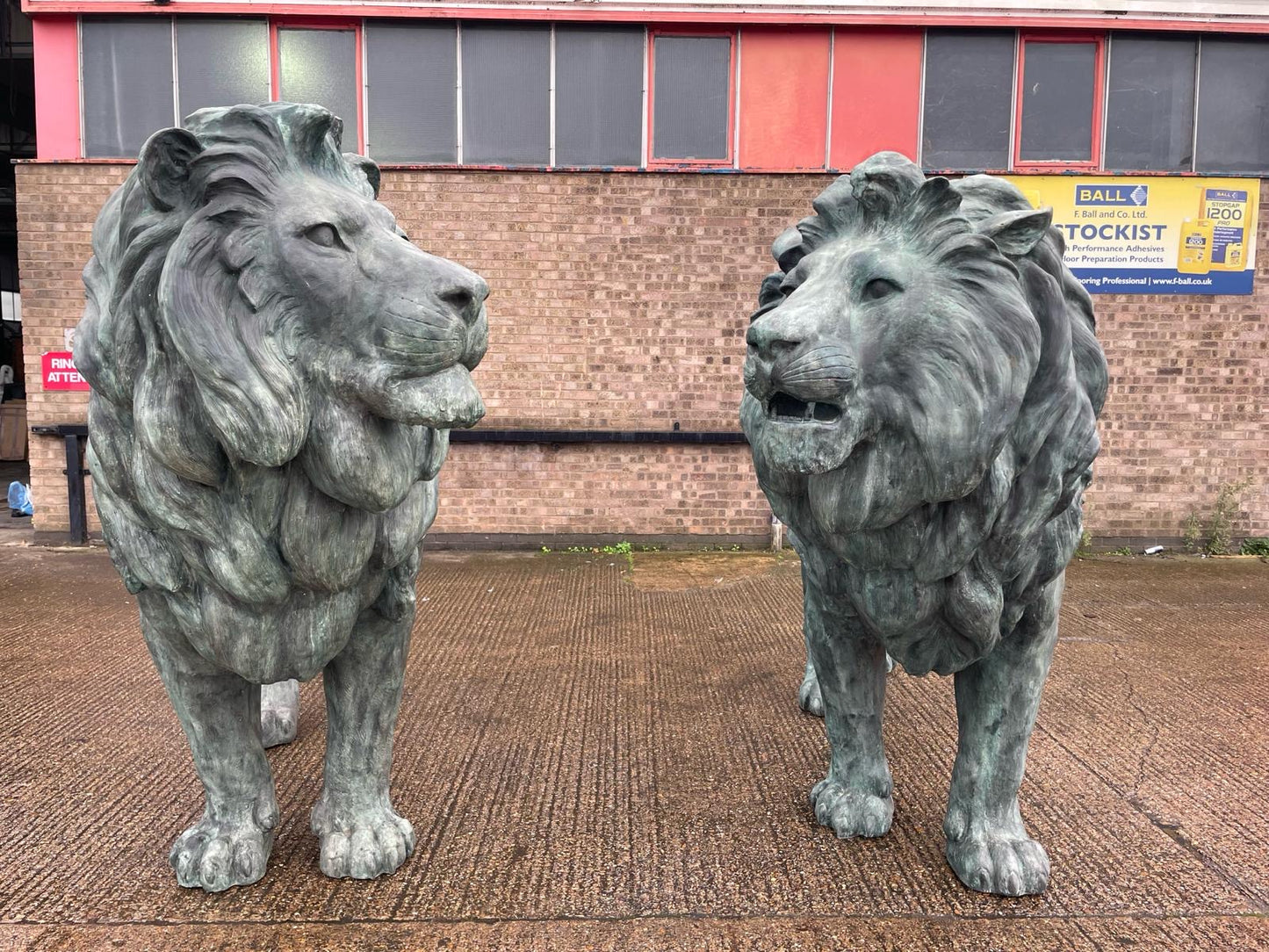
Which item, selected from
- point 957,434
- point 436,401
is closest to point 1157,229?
point 957,434

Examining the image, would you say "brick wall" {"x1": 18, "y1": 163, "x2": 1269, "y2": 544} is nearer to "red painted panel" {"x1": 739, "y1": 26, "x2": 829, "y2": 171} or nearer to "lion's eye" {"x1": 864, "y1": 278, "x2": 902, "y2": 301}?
"red painted panel" {"x1": 739, "y1": 26, "x2": 829, "y2": 171}

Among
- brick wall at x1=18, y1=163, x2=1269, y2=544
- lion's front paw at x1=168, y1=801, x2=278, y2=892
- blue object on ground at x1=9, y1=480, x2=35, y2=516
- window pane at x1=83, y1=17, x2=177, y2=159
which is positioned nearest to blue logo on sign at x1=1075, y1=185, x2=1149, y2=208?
brick wall at x1=18, y1=163, x2=1269, y2=544

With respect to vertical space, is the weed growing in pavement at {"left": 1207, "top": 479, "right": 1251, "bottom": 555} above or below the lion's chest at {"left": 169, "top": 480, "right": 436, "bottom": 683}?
below

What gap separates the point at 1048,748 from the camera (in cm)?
307

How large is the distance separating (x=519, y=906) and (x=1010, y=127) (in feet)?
23.8

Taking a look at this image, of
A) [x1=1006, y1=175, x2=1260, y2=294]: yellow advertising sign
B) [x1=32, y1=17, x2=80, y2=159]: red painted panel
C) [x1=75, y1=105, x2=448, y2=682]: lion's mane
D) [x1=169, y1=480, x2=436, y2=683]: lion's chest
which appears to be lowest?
[x1=169, y1=480, x2=436, y2=683]: lion's chest

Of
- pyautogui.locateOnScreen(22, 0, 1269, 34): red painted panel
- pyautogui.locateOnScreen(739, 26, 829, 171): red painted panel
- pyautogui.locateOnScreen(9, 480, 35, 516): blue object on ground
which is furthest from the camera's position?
pyautogui.locateOnScreen(9, 480, 35, 516): blue object on ground

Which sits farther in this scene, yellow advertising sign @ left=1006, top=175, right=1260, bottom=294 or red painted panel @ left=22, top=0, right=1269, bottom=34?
yellow advertising sign @ left=1006, top=175, right=1260, bottom=294

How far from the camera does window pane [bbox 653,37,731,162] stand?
679cm

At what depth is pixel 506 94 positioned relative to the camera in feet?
22.3

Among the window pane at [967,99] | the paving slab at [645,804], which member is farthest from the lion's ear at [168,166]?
the window pane at [967,99]

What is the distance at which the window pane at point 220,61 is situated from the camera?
670 cm

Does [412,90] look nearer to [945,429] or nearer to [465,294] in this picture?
[465,294]

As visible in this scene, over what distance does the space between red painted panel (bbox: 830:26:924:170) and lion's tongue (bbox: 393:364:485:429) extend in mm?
6120
